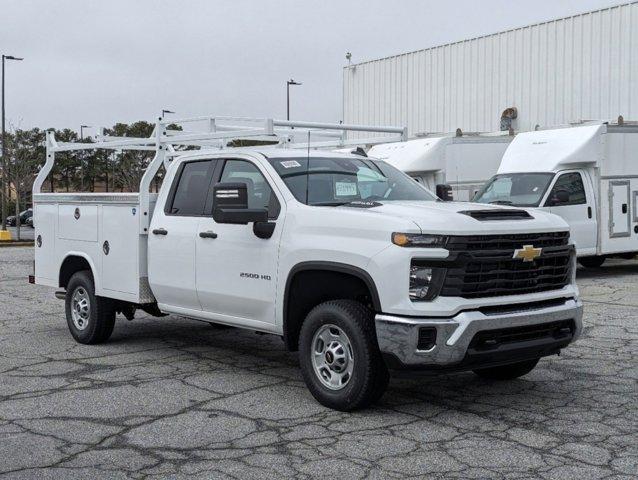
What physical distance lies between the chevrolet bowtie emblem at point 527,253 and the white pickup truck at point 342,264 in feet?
0.04

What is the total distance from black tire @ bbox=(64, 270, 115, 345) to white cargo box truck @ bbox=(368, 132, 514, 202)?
31.5ft

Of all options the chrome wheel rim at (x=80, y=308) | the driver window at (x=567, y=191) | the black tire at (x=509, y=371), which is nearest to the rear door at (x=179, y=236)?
the chrome wheel rim at (x=80, y=308)

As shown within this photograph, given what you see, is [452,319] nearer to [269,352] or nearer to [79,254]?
[269,352]

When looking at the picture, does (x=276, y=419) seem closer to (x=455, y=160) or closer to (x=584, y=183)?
(x=584, y=183)

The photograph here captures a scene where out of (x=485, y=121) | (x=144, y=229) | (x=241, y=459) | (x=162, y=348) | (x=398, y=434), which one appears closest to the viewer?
(x=241, y=459)

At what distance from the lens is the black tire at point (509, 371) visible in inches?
276

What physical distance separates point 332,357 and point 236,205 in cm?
139

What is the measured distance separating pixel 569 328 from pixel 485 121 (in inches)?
829

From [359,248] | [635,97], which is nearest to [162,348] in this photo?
[359,248]

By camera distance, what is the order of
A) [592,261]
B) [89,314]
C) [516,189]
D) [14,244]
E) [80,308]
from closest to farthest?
[89,314] → [80,308] → [516,189] → [592,261] → [14,244]

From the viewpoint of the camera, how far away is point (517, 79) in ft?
84.1

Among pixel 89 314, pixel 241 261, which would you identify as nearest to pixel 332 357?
pixel 241 261

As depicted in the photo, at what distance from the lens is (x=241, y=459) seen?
5102 mm

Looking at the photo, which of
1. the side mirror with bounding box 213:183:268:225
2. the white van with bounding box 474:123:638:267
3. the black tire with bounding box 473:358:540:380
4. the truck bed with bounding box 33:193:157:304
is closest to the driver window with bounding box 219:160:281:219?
the side mirror with bounding box 213:183:268:225
